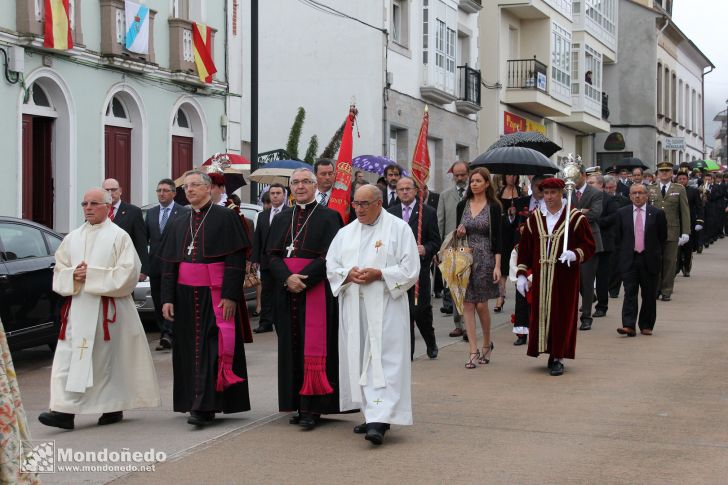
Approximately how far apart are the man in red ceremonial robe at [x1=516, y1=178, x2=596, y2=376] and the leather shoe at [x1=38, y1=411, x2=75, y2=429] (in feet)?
14.8

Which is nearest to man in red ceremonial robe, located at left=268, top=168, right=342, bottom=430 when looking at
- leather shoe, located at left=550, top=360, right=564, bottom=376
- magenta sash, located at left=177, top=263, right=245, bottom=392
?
magenta sash, located at left=177, top=263, right=245, bottom=392

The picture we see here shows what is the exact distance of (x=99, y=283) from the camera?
338 inches

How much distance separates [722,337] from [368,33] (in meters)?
17.1

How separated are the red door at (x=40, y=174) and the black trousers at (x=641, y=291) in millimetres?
10072

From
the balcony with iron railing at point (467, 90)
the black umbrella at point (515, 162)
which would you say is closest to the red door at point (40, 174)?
the black umbrella at point (515, 162)

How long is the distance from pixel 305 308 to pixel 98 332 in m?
1.55

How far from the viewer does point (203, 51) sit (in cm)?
2278

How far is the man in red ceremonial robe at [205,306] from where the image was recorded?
8.39 meters

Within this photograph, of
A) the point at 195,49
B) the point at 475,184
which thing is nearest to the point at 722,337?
the point at 475,184

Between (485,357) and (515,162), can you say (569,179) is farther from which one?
(485,357)

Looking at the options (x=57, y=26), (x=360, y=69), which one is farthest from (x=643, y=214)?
(x=360, y=69)

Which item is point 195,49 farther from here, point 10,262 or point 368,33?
point 10,262

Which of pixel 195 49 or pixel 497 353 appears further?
pixel 195 49

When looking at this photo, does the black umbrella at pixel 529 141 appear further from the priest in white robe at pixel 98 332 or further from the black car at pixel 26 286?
the priest in white robe at pixel 98 332
